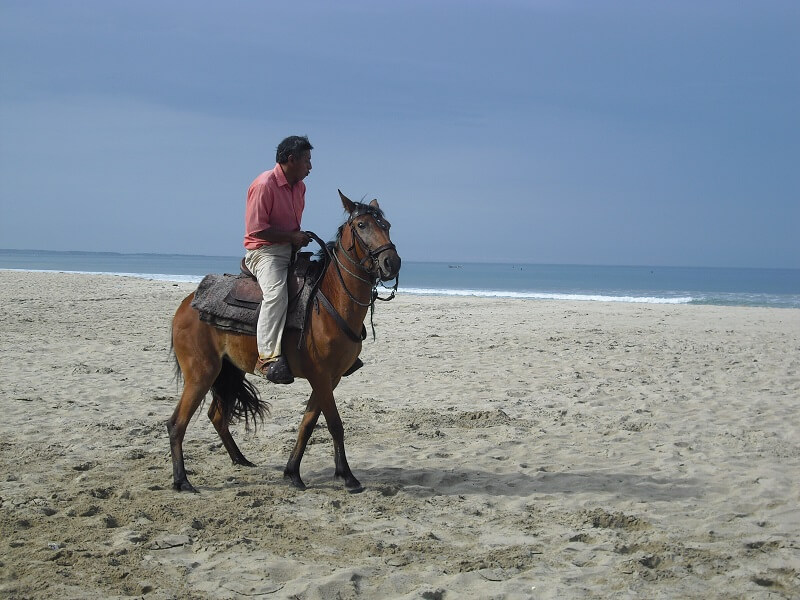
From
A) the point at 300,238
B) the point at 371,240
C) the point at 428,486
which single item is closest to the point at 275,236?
the point at 300,238

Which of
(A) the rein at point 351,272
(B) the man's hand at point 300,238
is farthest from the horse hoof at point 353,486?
(B) the man's hand at point 300,238

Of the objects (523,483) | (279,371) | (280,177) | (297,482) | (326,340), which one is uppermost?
(280,177)

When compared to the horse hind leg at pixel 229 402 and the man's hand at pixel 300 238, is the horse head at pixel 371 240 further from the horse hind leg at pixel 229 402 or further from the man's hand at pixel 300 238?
the horse hind leg at pixel 229 402

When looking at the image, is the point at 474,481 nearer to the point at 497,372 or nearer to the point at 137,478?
the point at 137,478

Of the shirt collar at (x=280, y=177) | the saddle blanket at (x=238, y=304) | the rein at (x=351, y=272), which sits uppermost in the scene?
the shirt collar at (x=280, y=177)

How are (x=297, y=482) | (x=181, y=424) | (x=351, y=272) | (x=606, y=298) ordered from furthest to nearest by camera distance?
(x=606, y=298) < (x=181, y=424) < (x=297, y=482) < (x=351, y=272)

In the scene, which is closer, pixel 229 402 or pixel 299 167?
pixel 299 167

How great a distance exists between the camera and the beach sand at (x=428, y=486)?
3.67 meters

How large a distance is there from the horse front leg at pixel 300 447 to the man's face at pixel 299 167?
5.48 feet

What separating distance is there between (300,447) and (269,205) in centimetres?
186

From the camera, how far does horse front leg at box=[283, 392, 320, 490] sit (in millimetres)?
5297

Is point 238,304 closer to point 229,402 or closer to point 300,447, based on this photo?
point 229,402

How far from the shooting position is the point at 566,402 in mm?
8305

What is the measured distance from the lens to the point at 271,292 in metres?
5.29
